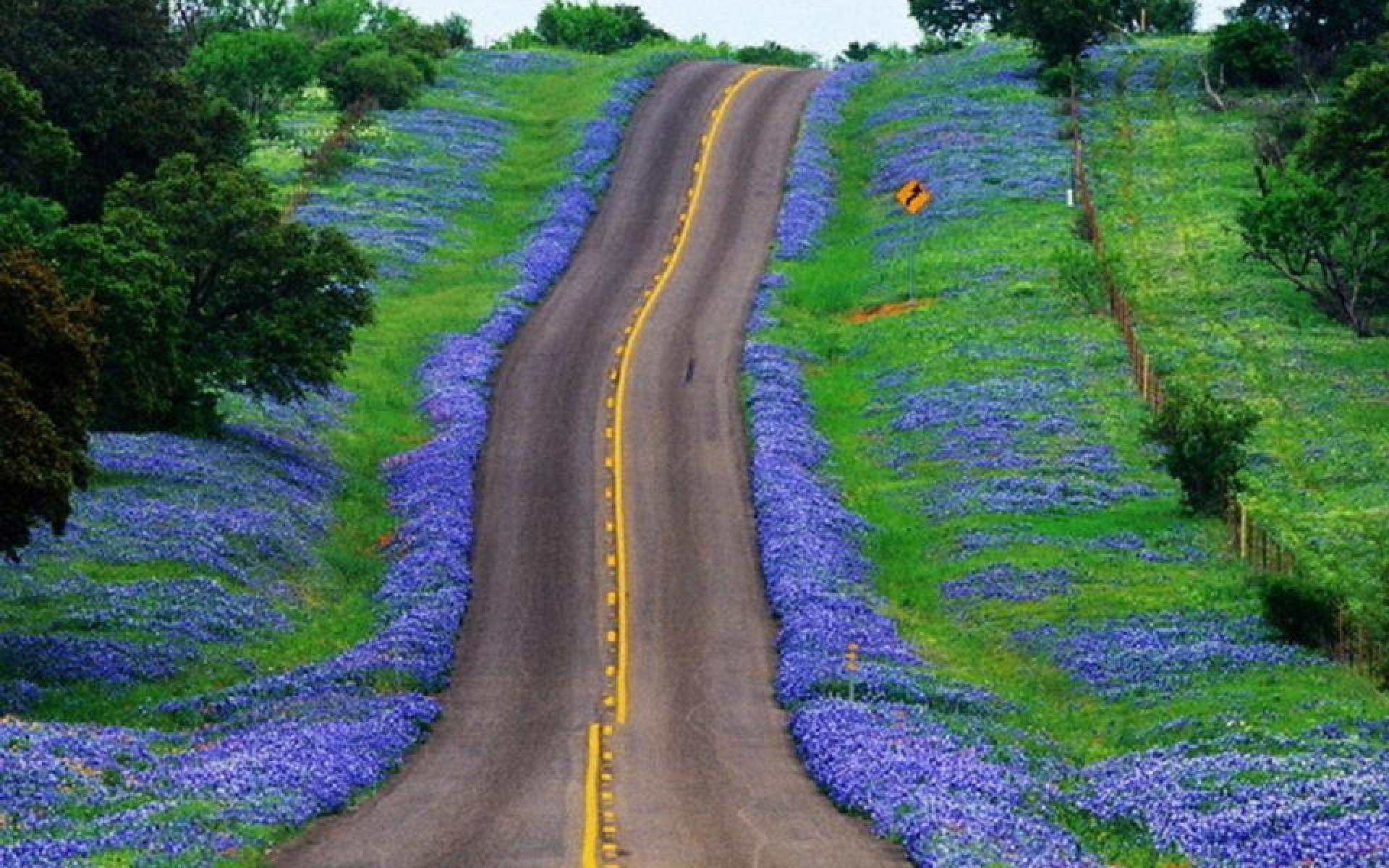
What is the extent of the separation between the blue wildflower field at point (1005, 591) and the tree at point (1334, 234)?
6.43 meters

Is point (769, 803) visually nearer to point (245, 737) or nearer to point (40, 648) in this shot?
point (245, 737)

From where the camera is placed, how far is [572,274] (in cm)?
9256

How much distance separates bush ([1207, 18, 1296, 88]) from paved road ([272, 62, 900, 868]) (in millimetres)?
30623

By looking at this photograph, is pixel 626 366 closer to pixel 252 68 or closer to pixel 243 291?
pixel 243 291

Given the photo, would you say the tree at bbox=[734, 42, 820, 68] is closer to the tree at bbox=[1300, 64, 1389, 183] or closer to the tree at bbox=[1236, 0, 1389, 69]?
the tree at bbox=[1236, 0, 1389, 69]

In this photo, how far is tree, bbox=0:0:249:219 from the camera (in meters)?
79.0

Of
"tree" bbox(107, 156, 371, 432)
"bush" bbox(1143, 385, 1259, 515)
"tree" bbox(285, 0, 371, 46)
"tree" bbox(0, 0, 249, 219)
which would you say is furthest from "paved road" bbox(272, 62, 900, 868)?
"tree" bbox(285, 0, 371, 46)

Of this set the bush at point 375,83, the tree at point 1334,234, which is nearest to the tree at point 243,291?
the tree at point 1334,234

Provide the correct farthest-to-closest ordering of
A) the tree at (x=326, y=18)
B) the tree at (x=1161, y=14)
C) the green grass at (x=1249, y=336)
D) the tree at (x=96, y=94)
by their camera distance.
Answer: the tree at (x=326, y=18) → the tree at (x=1161, y=14) → the tree at (x=96, y=94) → the green grass at (x=1249, y=336)

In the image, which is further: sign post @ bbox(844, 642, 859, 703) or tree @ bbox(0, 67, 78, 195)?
tree @ bbox(0, 67, 78, 195)

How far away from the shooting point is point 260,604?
5184 centimetres

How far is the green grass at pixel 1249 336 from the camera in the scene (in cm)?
5569

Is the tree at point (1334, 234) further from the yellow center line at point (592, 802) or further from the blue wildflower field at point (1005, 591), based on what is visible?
the yellow center line at point (592, 802)

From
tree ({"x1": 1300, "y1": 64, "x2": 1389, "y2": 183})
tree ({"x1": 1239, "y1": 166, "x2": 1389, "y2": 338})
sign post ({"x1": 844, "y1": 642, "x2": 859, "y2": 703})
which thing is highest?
tree ({"x1": 1300, "y1": 64, "x2": 1389, "y2": 183})
